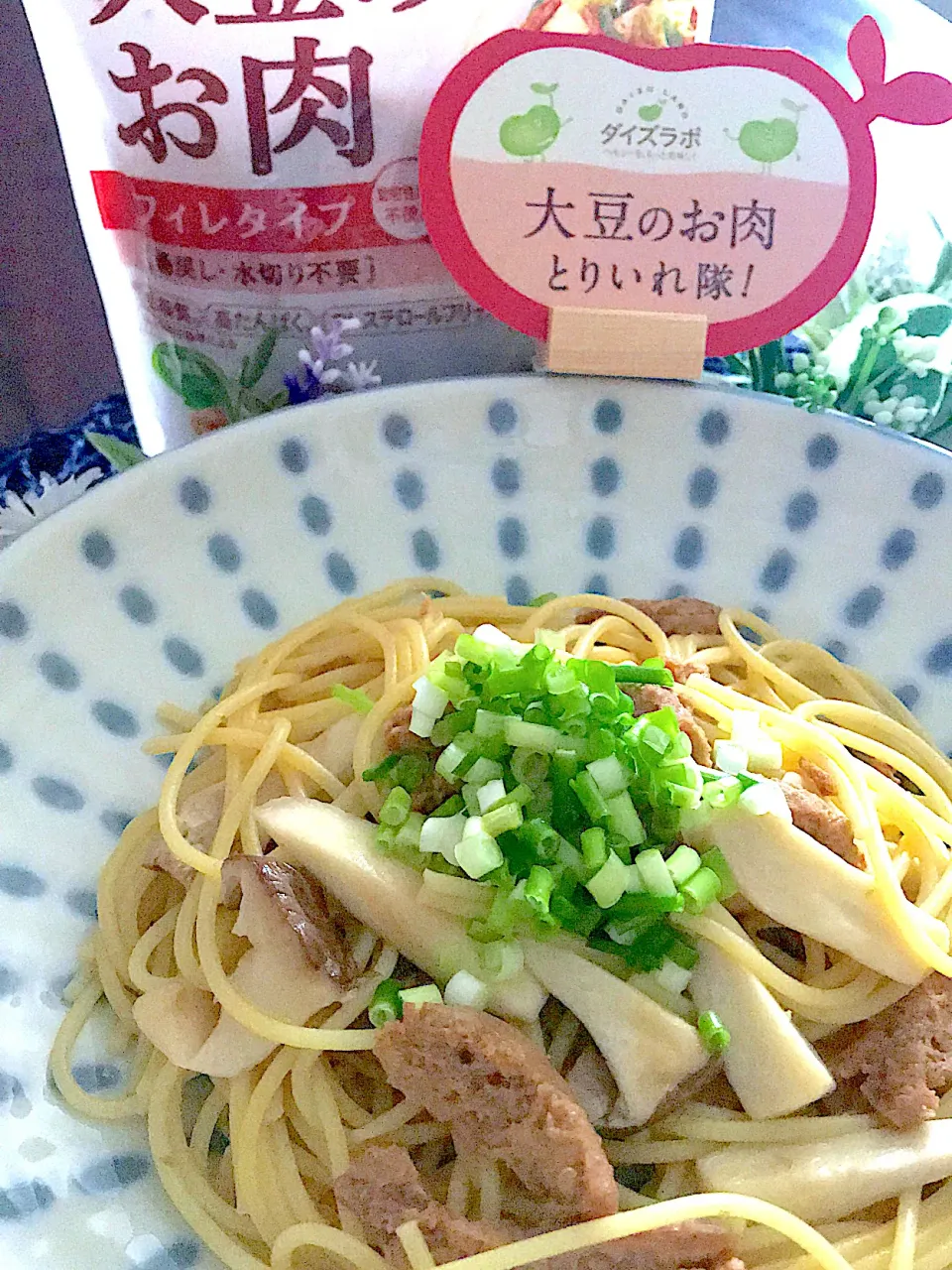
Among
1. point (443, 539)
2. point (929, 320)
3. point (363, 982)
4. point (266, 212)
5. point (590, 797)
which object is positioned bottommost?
point (363, 982)

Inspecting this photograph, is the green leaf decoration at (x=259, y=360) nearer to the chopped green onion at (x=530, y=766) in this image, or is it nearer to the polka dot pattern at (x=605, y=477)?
the polka dot pattern at (x=605, y=477)

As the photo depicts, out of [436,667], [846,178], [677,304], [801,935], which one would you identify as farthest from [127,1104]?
[846,178]

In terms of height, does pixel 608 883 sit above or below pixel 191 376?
below

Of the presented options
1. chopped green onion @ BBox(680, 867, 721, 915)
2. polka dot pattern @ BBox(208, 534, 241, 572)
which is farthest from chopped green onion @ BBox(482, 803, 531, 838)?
polka dot pattern @ BBox(208, 534, 241, 572)

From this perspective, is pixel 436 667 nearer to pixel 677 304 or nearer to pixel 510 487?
pixel 510 487

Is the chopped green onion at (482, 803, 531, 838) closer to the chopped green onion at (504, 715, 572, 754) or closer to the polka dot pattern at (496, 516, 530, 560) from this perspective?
the chopped green onion at (504, 715, 572, 754)

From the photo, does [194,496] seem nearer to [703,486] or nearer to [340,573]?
[340,573]

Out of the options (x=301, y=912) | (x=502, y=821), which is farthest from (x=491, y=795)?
(x=301, y=912)

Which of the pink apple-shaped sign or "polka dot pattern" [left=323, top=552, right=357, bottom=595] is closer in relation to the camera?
the pink apple-shaped sign
